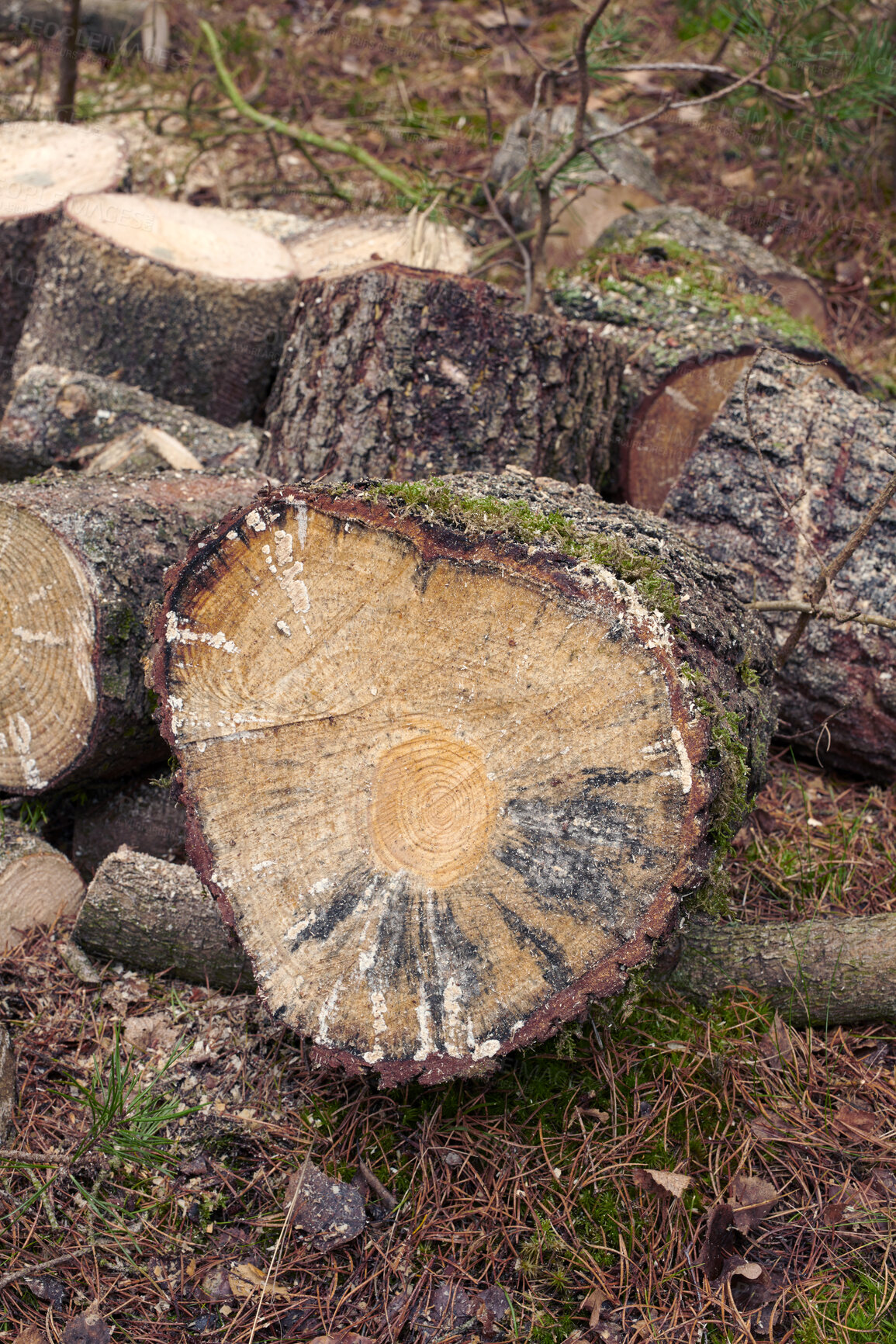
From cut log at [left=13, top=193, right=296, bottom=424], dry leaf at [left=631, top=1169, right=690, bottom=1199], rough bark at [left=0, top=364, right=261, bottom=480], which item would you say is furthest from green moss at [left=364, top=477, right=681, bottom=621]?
cut log at [left=13, top=193, right=296, bottom=424]

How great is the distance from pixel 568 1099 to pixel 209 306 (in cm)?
253

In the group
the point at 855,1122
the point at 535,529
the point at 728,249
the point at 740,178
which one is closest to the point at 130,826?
the point at 535,529

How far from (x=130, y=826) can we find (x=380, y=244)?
2219 mm

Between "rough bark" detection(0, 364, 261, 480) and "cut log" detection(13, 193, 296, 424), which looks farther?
"cut log" detection(13, 193, 296, 424)

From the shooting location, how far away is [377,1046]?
1.50 metres

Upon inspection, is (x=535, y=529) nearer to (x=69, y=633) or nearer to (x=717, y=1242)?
(x=69, y=633)

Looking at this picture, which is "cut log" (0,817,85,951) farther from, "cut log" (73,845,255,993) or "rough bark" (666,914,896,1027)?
"rough bark" (666,914,896,1027)

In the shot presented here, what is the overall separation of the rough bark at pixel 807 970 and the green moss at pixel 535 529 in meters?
0.76

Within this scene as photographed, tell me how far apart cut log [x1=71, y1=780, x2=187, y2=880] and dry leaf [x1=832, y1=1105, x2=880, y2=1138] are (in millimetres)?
1489

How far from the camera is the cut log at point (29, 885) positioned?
1.96 m

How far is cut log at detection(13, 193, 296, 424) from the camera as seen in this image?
115 inches

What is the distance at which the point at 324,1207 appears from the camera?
1.60 meters

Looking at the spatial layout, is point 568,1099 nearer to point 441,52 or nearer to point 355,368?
point 355,368

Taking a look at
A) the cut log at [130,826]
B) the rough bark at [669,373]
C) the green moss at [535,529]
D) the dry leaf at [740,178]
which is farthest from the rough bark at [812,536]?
the dry leaf at [740,178]
